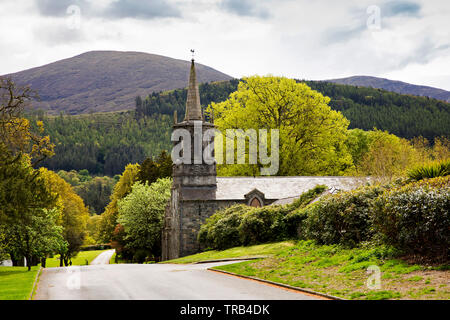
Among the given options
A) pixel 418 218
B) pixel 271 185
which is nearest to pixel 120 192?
pixel 271 185

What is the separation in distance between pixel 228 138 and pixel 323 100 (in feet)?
39.2

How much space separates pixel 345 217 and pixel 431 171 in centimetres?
400

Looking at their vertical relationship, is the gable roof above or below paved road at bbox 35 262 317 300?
above

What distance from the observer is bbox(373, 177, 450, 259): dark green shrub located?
47.3 ft

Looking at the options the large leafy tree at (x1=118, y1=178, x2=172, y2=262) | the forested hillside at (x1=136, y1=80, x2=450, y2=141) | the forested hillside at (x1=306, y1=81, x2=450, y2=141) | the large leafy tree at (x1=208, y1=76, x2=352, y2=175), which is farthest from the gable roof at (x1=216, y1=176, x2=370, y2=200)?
the forested hillside at (x1=136, y1=80, x2=450, y2=141)

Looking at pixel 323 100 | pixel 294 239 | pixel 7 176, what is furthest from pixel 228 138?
pixel 7 176

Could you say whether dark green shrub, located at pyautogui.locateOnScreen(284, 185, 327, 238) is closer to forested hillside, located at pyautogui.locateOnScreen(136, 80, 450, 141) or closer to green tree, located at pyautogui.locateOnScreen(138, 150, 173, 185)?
green tree, located at pyautogui.locateOnScreen(138, 150, 173, 185)

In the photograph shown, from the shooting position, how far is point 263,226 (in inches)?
1175

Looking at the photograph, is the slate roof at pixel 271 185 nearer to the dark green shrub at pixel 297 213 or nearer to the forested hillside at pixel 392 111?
the dark green shrub at pixel 297 213

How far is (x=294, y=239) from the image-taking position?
2711 cm

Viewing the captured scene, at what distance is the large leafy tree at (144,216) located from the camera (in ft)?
169

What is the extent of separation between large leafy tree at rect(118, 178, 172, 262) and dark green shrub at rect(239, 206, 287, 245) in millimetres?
22451

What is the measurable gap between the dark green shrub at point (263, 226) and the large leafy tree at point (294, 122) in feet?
66.4
